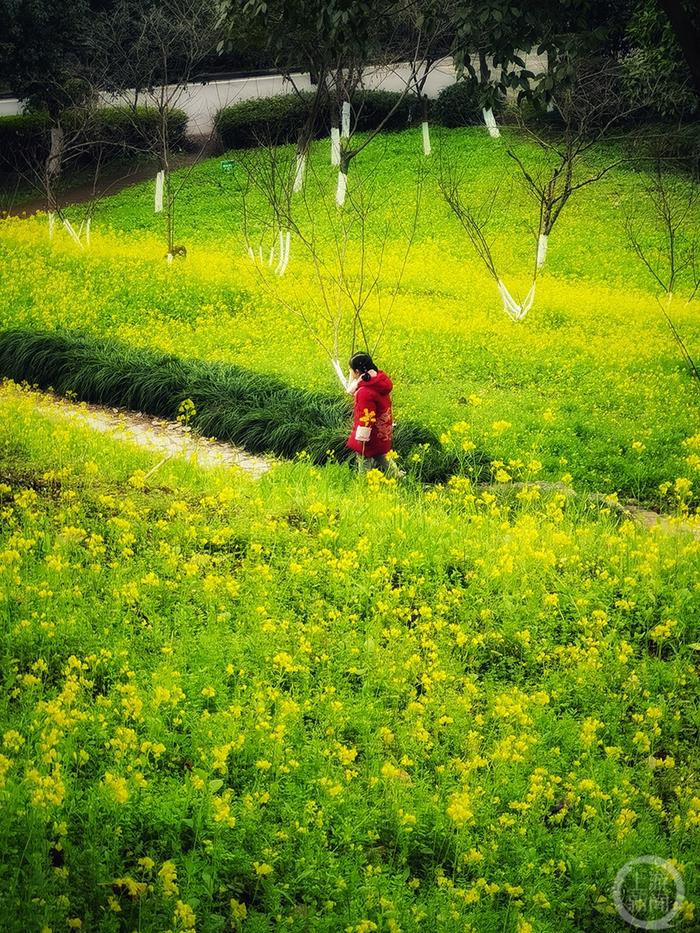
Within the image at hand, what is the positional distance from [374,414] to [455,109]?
24033 millimetres

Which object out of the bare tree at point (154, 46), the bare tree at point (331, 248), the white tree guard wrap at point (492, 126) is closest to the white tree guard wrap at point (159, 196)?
the bare tree at point (154, 46)

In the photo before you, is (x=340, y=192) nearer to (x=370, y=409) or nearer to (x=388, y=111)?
(x=388, y=111)

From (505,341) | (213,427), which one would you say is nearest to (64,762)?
(213,427)

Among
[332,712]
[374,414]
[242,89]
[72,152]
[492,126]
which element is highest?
[242,89]

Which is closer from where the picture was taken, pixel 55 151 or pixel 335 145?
pixel 55 151

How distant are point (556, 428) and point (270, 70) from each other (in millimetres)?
29463

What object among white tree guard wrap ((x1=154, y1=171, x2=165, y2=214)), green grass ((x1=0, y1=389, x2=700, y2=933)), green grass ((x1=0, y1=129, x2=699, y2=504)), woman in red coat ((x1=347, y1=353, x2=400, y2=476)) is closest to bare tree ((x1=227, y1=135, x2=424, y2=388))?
green grass ((x1=0, y1=129, x2=699, y2=504))

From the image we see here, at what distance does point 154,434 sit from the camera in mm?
10086

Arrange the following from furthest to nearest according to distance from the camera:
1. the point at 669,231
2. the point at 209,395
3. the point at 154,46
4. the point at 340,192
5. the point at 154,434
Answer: the point at 154,46 → the point at 340,192 → the point at 669,231 → the point at 209,395 → the point at 154,434

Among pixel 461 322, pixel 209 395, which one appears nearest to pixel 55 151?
pixel 461 322

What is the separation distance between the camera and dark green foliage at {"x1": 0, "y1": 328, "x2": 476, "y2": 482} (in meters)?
9.55

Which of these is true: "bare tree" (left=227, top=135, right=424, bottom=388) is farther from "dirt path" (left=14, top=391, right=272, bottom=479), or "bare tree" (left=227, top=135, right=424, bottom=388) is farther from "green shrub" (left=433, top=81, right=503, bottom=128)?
"green shrub" (left=433, top=81, right=503, bottom=128)

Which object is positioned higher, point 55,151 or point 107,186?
point 55,151

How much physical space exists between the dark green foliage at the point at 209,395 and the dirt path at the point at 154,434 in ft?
0.49
